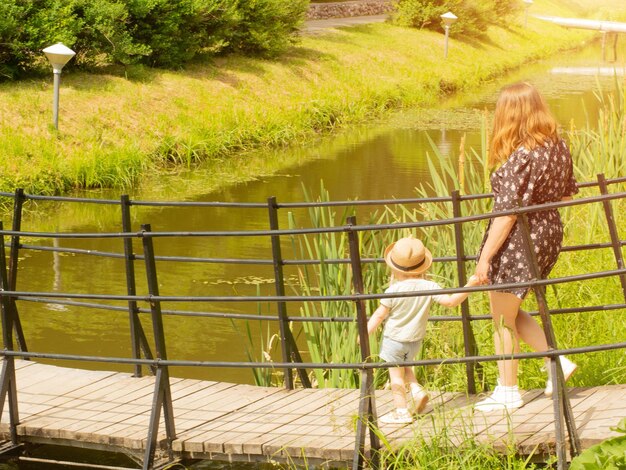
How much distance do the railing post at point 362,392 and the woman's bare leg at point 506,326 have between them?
0.62 metres

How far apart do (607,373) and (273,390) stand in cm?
166

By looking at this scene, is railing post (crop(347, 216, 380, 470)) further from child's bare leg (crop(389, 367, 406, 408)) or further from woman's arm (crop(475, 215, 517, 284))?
woman's arm (crop(475, 215, 517, 284))

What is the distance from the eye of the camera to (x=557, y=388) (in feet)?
15.6

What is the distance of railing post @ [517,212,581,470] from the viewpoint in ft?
15.2

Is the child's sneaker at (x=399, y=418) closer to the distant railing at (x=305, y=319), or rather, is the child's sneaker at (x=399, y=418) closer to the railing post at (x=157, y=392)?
the distant railing at (x=305, y=319)

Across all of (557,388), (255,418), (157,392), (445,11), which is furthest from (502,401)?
(445,11)

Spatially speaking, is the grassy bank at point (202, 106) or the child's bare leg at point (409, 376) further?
the grassy bank at point (202, 106)

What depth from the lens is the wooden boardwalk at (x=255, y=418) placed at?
4996 millimetres

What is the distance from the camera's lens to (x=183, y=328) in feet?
31.9

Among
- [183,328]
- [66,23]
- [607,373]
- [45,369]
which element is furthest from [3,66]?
[607,373]

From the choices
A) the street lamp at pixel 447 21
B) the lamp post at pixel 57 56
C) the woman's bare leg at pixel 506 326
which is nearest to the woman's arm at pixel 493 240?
the woman's bare leg at pixel 506 326

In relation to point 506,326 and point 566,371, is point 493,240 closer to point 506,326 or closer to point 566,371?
point 506,326

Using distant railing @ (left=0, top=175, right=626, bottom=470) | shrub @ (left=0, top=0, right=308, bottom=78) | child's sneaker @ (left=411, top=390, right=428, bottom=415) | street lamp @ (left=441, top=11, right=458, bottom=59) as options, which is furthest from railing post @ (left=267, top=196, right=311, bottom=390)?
street lamp @ (left=441, top=11, right=458, bottom=59)

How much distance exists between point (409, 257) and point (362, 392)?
67 cm
